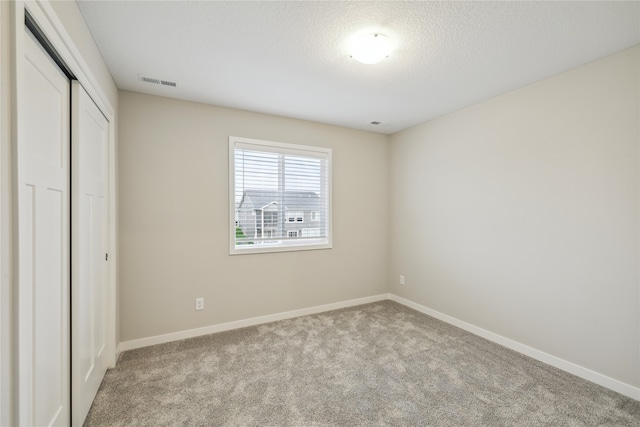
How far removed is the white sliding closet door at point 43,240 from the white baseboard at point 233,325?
1173 millimetres

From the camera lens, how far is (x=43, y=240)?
49.6 inches

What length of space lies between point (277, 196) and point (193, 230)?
40.3 inches

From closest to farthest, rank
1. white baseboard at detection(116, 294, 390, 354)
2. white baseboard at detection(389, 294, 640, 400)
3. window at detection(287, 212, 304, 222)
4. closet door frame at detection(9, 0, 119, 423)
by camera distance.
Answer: closet door frame at detection(9, 0, 119, 423) < white baseboard at detection(389, 294, 640, 400) < white baseboard at detection(116, 294, 390, 354) < window at detection(287, 212, 304, 222)

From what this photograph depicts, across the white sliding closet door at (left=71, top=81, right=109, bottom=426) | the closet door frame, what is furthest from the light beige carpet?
the closet door frame

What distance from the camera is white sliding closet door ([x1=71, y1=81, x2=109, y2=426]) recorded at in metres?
1.57

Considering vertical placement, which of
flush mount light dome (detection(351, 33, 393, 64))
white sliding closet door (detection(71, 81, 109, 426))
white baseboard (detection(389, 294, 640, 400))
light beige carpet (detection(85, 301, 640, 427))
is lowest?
light beige carpet (detection(85, 301, 640, 427))

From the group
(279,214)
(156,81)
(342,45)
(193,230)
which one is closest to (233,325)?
(193,230)

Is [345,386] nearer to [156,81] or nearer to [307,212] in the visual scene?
[307,212]

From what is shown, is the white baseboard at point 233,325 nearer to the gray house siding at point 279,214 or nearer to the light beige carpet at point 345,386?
the light beige carpet at point 345,386

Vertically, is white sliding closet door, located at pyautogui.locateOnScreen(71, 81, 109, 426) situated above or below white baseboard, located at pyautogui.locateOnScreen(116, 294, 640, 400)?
above

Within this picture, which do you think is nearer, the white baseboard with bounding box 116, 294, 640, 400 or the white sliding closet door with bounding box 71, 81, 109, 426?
the white sliding closet door with bounding box 71, 81, 109, 426

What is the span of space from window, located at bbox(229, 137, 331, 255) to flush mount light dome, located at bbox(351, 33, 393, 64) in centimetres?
165

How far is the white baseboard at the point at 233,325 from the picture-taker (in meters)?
2.67

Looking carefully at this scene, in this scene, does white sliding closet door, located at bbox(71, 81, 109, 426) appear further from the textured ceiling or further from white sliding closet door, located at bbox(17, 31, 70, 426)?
the textured ceiling
